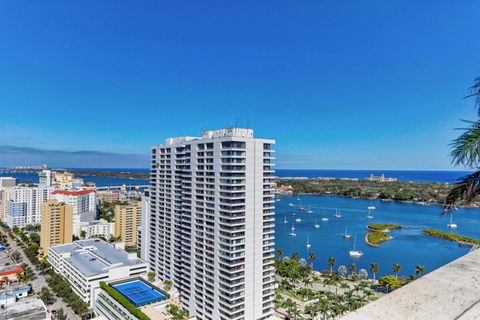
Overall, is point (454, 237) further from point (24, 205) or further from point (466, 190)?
point (24, 205)

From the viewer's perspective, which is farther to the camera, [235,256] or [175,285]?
[175,285]

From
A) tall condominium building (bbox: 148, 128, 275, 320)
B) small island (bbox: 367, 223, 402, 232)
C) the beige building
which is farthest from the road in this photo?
small island (bbox: 367, 223, 402, 232)

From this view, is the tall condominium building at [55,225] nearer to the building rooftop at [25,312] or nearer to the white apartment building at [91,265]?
Result: the white apartment building at [91,265]

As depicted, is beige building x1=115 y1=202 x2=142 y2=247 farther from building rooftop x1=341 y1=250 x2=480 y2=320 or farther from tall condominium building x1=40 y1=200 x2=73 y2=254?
building rooftop x1=341 y1=250 x2=480 y2=320

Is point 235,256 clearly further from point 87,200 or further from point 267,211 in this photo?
point 87,200

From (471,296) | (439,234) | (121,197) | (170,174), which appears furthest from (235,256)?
(121,197)

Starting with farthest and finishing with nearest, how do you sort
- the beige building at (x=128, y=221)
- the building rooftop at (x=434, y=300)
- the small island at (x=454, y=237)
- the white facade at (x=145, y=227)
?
the beige building at (x=128, y=221) < the small island at (x=454, y=237) < the white facade at (x=145, y=227) < the building rooftop at (x=434, y=300)

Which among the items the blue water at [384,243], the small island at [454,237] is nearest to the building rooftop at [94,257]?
the blue water at [384,243]
